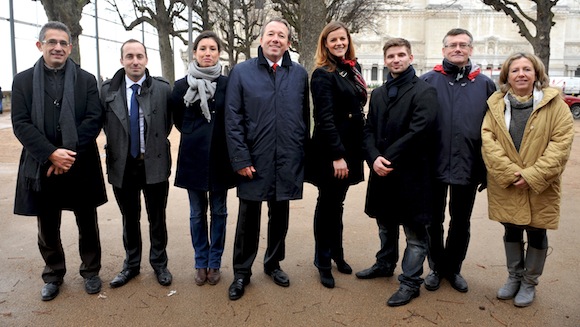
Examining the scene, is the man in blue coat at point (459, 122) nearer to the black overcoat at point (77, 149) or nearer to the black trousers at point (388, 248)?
the black trousers at point (388, 248)

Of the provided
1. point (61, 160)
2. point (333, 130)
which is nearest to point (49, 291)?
point (61, 160)

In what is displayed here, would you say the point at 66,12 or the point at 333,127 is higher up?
the point at 66,12

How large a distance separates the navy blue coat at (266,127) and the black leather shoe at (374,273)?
3.23 ft

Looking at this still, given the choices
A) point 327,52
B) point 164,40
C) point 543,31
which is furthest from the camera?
point 164,40

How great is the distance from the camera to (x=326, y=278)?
14.3 feet

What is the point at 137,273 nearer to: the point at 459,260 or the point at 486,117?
the point at 459,260

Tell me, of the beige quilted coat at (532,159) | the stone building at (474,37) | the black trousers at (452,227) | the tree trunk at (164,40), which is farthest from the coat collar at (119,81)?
the stone building at (474,37)

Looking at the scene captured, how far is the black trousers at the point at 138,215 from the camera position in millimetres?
4375

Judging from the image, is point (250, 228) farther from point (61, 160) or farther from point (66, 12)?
point (66, 12)

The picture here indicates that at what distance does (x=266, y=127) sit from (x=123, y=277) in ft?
6.04

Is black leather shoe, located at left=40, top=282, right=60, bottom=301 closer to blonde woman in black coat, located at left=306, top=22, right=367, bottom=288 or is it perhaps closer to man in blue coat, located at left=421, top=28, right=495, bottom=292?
blonde woman in black coat, located at left=306, top=22, right=367, bottom=288

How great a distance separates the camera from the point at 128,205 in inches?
173

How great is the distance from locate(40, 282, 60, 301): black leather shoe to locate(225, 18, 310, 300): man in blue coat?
1449 millimetres

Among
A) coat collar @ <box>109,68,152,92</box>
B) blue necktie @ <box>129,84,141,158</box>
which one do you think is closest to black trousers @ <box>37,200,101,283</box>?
blue necktie @ <box>129,84,141,158</box>
